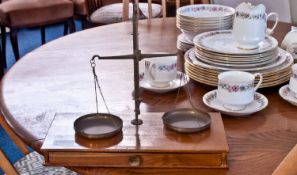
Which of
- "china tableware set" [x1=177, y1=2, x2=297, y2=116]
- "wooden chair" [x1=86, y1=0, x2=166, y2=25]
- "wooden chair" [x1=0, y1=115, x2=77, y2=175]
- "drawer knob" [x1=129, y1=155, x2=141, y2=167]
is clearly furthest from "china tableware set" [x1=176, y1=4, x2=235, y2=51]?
"wooden chair" [x1=86, y1=0, x2=166, y2=25]

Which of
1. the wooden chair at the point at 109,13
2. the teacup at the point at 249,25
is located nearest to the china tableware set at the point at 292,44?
the teacup at the point at 249,25

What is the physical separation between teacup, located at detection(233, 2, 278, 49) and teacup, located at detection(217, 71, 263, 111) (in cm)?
17

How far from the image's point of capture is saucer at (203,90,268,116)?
3.16ft

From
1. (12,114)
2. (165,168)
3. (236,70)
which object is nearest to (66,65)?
(12,114)

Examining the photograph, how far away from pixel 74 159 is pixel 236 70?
480 mm

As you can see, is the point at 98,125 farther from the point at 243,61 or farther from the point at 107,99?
the point at 243,61

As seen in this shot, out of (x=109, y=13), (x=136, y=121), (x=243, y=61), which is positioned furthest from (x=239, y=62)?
(x=109, y=13)

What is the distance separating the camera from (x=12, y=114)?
99 cm

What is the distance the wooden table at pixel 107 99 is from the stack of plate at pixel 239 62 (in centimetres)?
3

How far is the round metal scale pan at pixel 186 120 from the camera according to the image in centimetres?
83

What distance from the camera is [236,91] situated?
0.96m

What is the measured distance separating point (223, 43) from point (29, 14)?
2.12 metres

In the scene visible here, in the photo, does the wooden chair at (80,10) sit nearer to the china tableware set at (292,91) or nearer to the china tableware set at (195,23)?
the china tableware set at (195,23)

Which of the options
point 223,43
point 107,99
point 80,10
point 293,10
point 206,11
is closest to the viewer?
point 107,99
